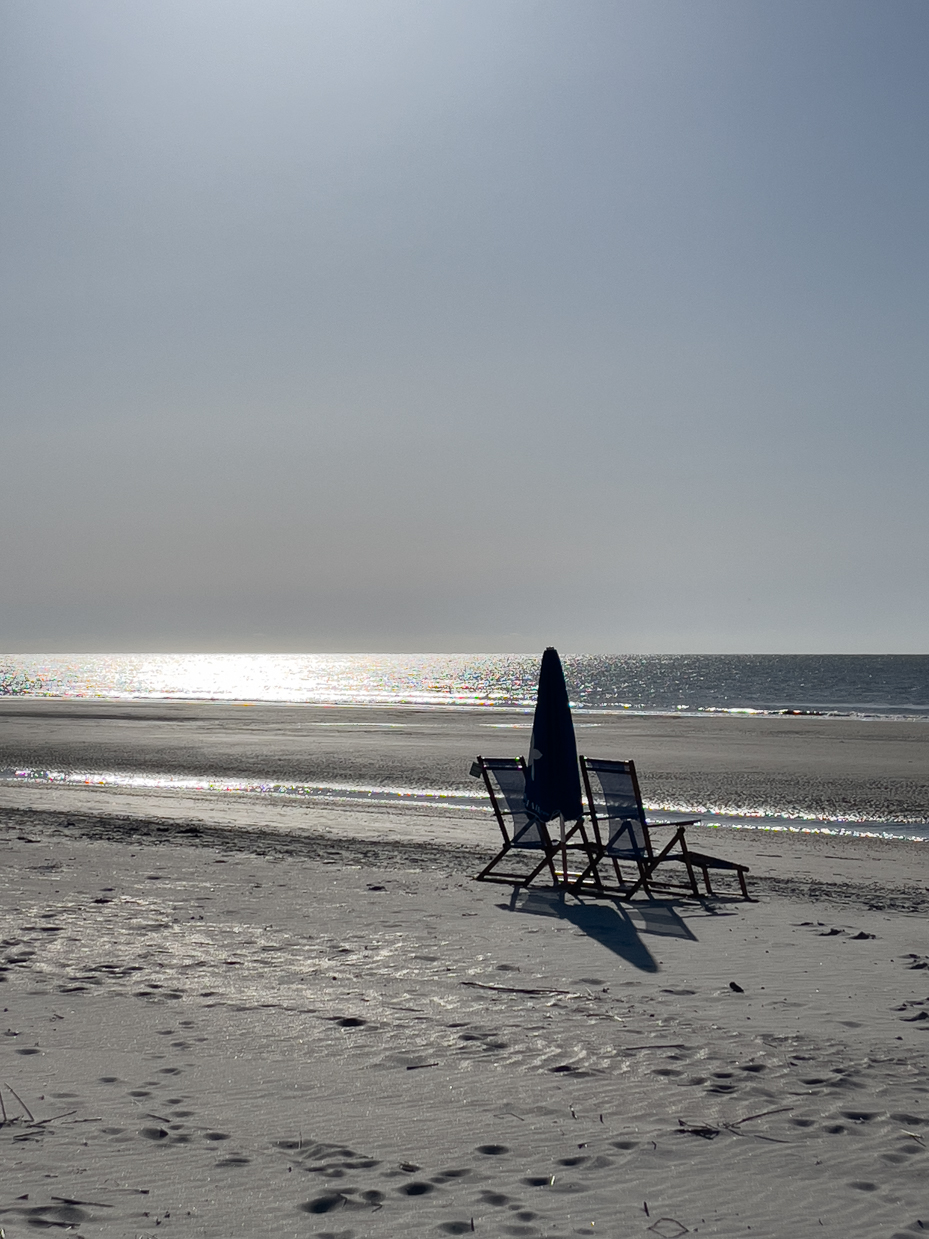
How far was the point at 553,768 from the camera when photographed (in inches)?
369

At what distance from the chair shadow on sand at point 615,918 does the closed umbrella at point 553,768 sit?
21.9 inches

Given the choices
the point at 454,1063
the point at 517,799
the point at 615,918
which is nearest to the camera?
the point at 454,1063

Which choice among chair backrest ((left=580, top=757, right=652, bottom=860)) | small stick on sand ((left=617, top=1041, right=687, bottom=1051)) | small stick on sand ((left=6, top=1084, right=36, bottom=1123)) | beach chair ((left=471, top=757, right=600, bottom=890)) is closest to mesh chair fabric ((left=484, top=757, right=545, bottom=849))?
beach chair ((left=471, top=757, right=600, bottom=890))

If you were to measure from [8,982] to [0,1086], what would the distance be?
5.24 ft

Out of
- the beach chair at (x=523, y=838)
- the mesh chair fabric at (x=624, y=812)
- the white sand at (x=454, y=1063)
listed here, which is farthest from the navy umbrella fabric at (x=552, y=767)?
the white sand at (x=454, y=1063)

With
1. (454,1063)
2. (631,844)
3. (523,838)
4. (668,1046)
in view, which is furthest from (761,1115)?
(523,838)

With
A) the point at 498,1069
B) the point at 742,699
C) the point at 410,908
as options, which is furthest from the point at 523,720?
the point at 498,1069

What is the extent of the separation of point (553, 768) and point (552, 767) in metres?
0.01

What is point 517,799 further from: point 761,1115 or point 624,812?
point 761,1115

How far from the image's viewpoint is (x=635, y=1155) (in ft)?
12.4

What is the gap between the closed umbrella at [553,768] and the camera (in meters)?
9.31

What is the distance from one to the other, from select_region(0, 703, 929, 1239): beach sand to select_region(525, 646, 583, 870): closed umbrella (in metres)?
0.74

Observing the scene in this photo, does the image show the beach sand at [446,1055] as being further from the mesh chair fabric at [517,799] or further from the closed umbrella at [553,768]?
→ the closed umbrella at [553,768]

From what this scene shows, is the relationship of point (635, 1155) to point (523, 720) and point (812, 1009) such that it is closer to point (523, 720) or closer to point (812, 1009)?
point (812, 1009)
